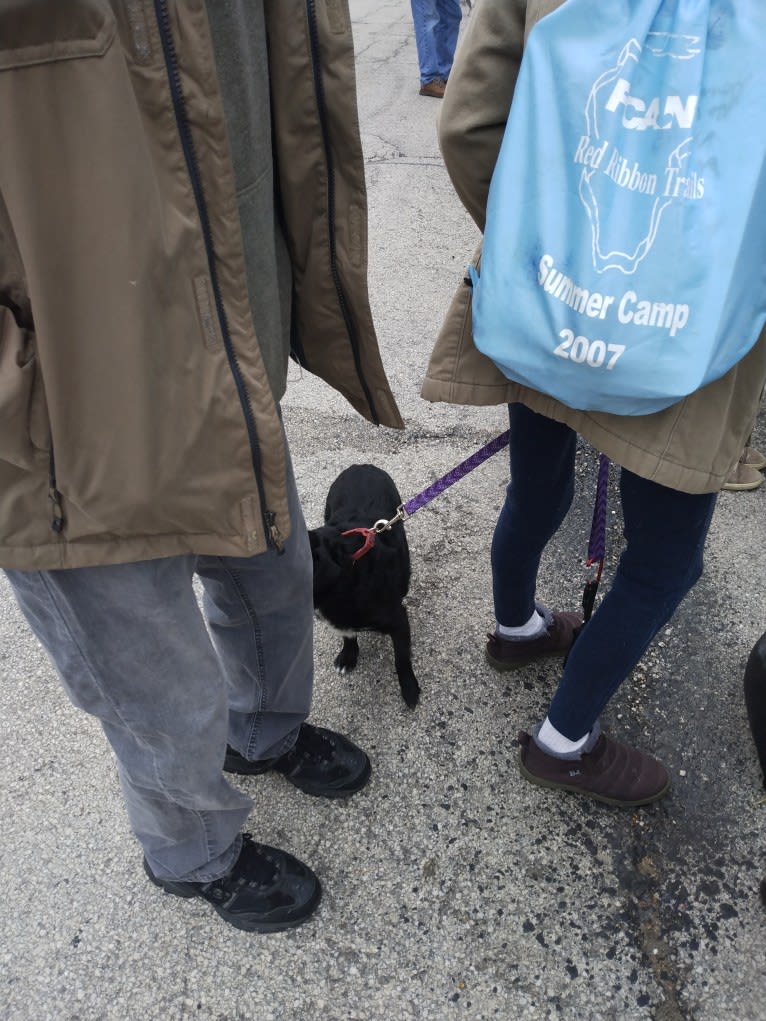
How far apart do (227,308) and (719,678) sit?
1884 mm

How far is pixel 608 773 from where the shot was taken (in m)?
1.86

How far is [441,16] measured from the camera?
6555 mm

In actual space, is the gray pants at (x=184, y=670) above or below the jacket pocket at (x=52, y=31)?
below

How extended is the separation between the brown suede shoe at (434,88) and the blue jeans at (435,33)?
34 millimetres

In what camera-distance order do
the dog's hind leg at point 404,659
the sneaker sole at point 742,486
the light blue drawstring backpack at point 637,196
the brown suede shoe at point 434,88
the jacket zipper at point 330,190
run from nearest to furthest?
the light blue drawstring backpack at point 637,196 → the jacket zipper at point 330,190 → the dog's hind leg at point 404,659 → the sneaker sole at point 742,486 → the brown suede shoe at point 434,88

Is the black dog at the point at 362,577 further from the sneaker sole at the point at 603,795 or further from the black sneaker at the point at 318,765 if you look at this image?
the sneaker sole at the point at 603,795

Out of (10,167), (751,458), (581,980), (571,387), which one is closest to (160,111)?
(10,167)

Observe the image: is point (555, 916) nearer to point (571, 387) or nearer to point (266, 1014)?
point (266, 1014)

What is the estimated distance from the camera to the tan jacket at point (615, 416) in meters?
1.18

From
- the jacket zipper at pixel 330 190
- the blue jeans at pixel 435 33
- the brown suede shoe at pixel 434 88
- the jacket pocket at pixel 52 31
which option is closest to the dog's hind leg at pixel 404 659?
the jacket zipper at pixel 330 190

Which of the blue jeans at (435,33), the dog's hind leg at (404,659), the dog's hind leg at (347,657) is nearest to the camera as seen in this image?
the dog's hind leg at (404,659)

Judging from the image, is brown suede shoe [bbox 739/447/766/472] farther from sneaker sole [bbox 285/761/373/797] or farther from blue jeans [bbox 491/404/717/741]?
sneaker sole [bbox 285/761/373/797]

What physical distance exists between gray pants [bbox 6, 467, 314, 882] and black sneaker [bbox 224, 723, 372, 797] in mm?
72

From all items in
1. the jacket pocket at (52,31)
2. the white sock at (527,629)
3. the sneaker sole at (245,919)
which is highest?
the jacket pocket at (52,31)
